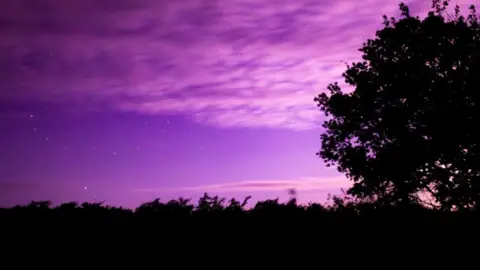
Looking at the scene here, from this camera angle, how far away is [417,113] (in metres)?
23.4

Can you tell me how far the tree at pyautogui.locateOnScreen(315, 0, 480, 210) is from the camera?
22.7 metres

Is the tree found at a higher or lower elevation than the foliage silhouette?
higher

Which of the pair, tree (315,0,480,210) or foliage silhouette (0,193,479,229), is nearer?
foliage silhouette (0,193,479,229)

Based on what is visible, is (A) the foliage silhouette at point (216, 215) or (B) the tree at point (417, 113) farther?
(B) the tree at point (417, 113)

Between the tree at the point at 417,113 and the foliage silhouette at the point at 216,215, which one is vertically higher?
the tree at the point at 417,113

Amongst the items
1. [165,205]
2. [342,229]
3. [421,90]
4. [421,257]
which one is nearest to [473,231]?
[421,257]

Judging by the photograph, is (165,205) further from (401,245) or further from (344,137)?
(344,137)

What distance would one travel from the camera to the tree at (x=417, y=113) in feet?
74.5

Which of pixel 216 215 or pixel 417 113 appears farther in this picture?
pixel 417 113

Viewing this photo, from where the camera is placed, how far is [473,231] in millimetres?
8102

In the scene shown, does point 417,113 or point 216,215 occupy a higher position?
point 417,113

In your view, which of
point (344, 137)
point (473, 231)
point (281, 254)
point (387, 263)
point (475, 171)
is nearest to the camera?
point (281, 254)

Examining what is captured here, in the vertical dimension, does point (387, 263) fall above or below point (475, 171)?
below

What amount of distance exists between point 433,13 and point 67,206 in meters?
22.5
